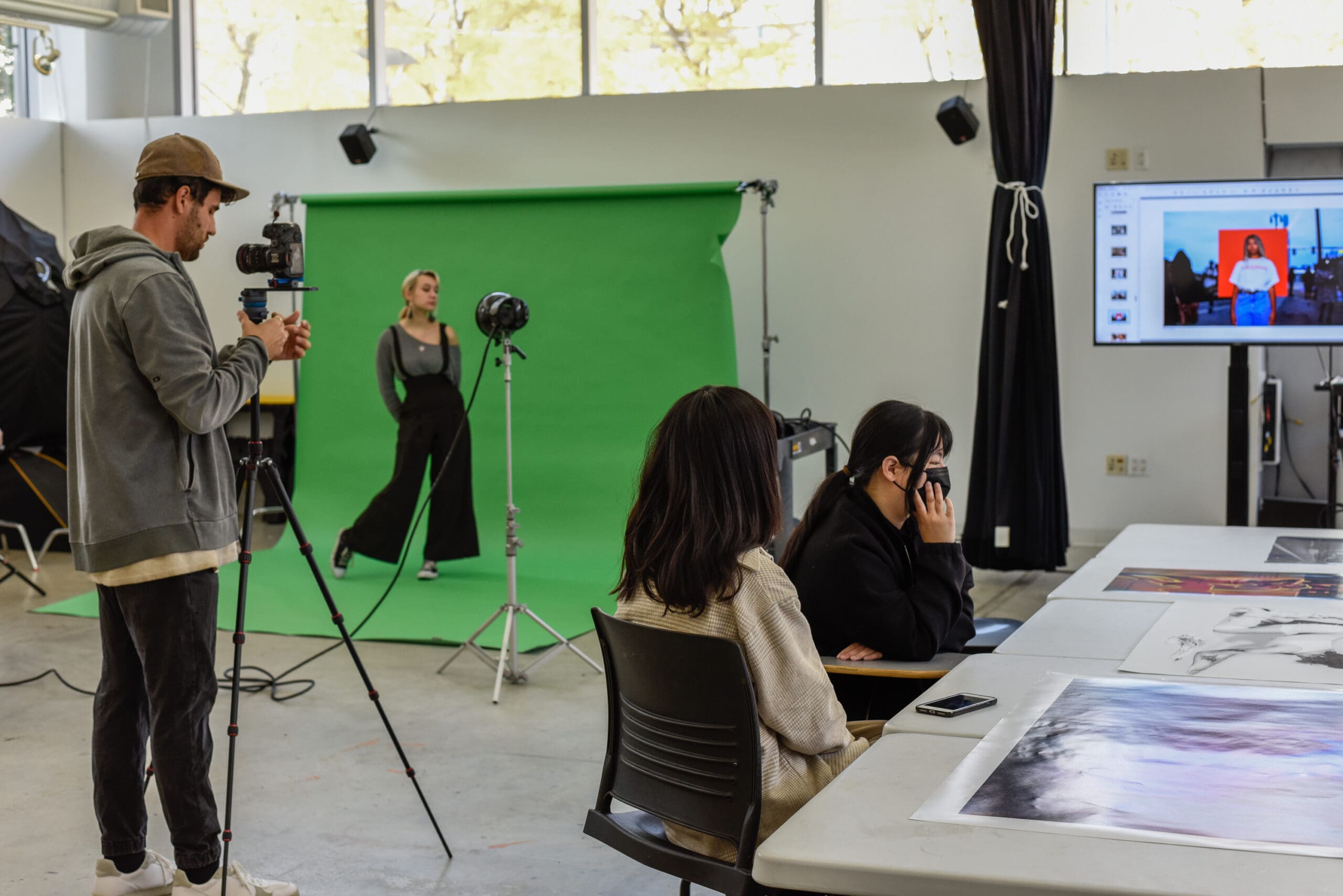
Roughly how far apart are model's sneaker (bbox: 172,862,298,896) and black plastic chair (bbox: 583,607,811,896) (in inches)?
34.7

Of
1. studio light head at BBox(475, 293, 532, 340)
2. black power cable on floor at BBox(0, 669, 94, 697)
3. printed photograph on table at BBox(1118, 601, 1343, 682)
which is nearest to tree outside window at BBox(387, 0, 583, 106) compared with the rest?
studio light head at BBox(475, 293, 532, 340)

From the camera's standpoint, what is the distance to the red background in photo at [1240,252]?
4258 mm

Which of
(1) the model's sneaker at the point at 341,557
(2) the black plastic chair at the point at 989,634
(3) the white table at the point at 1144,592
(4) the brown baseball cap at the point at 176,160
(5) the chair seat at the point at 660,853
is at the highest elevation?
(4) the brown baseball cap at the point at 176,160

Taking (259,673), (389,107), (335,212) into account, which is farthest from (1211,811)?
(389,107)

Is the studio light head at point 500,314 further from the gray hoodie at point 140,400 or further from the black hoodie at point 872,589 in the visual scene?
the black hoodie at point 872,589

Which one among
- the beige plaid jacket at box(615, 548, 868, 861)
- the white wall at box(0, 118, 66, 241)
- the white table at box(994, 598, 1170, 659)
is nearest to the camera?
the beige plaid jacket at box(615, 548, 868, 861)

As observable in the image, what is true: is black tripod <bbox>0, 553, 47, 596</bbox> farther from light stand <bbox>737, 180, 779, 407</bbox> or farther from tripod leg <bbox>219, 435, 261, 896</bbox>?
light stand <bbox>737, 180, 779, 407</bbox>

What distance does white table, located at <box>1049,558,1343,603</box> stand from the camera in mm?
2301

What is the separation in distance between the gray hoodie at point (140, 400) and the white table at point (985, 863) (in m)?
1.34

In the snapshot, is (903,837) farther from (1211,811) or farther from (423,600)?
(423,600)

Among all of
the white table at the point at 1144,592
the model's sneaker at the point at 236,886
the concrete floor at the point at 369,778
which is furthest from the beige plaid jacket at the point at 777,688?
the model's sneaker at the point at 236,886

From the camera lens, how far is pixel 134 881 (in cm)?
242

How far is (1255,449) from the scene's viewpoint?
589cm

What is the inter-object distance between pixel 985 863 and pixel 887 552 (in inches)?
42.5
